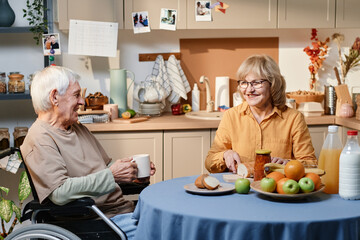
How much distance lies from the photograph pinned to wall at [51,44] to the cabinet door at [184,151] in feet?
3.11

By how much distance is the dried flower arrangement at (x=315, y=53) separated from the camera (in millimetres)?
4414

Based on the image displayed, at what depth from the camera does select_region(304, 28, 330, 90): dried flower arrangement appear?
441 centimetres

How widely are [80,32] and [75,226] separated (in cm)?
191

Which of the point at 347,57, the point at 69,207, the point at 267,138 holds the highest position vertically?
the point at 347,57

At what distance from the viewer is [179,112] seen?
4.30 meters

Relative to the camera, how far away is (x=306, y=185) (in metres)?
2.09

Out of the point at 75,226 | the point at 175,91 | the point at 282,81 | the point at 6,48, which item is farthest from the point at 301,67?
the point at 75,226

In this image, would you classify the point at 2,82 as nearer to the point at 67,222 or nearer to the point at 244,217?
the point at 67,222

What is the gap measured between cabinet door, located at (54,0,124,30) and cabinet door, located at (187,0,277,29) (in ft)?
1.65

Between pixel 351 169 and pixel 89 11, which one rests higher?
pixel 89 11

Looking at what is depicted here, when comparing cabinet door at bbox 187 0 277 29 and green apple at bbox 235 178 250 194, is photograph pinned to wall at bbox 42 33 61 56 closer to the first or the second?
cabinet door at bbox 187 0 277 29

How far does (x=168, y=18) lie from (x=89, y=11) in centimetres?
54

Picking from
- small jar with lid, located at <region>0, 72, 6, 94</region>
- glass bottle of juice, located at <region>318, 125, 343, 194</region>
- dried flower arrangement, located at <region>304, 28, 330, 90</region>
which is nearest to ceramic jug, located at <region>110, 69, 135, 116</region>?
small jar with lid, located at <region>0, 72, 6, 94</region>

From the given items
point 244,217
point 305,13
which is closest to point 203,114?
point 305,13
